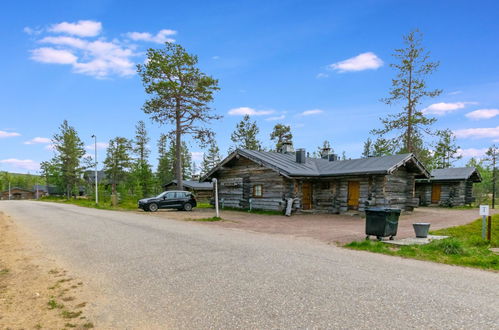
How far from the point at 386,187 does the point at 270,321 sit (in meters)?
19.3

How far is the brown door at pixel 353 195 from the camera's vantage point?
21828mm

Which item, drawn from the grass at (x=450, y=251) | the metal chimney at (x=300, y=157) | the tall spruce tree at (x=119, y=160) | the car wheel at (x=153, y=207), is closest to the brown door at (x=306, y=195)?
the metal chimney at (x=300, y=157)

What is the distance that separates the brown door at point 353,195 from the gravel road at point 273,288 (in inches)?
525

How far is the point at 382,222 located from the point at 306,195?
13217 mm

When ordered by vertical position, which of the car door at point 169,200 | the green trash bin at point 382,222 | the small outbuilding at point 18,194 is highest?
the green trash bin at point 382,222

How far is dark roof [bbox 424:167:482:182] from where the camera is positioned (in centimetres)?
3111

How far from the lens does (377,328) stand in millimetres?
3965

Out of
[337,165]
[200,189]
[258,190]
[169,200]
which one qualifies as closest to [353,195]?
[337,165]

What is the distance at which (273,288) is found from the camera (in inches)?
216

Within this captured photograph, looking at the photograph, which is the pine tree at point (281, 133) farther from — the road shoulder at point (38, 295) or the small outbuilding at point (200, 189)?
the road shoulder at point (38, 295)

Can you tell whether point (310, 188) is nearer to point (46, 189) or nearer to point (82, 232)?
point (82, 232)

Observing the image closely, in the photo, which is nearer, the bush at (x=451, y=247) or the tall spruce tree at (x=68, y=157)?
the bush at (x=451, y=247)

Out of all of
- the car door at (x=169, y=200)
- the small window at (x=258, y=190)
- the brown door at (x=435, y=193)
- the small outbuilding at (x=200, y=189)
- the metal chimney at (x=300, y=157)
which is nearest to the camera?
the small window at (x=258, y=190)

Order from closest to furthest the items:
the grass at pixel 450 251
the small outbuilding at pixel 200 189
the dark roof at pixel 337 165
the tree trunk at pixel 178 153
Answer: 1. the grass at pixel 450 251
2. the dark roof at pixel 337 165
3. the tree trunk at pixel 178 153
4. the small outbuilding at pixel 200 189
